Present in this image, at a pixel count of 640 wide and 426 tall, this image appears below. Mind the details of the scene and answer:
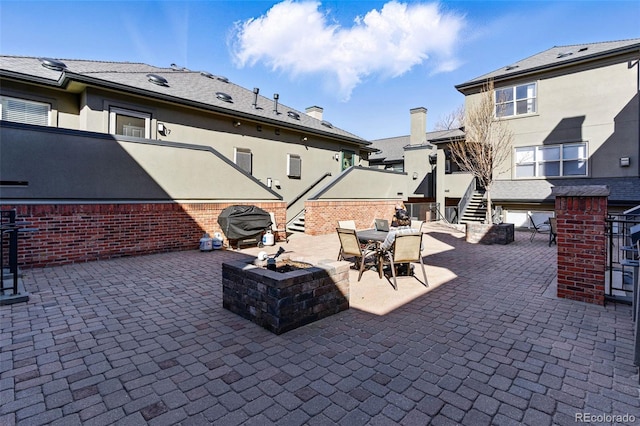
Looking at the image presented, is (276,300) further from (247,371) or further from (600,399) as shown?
(600,399)

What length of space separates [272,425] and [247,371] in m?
0.78

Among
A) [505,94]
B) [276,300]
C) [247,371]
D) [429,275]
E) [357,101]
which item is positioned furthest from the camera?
[357,101]

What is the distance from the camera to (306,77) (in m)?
19.3

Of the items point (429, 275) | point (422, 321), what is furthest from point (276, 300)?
point (429, 275)

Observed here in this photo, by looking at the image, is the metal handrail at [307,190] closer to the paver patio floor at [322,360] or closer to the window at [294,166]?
the window at [294,166]

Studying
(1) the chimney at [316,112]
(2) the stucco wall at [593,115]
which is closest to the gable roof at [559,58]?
(2) the stucco wall at [593,115]

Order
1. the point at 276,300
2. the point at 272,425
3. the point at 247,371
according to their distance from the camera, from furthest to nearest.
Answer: the point at 276,300, the point at 247,371, the point at 272,425

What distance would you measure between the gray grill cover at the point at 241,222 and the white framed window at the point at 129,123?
153 inches

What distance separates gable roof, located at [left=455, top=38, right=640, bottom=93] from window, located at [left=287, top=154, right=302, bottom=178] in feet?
31.6

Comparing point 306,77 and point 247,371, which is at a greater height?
point 306,77

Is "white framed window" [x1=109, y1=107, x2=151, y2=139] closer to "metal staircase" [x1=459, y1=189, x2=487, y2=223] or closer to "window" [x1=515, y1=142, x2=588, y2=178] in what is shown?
"metal staircase" [x1=459, y1=189, x2=487, y2=223]

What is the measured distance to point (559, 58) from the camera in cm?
1500

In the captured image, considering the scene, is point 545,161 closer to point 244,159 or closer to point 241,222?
point 244,159

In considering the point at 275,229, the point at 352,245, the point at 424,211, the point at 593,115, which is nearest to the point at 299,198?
the point at 275,229
